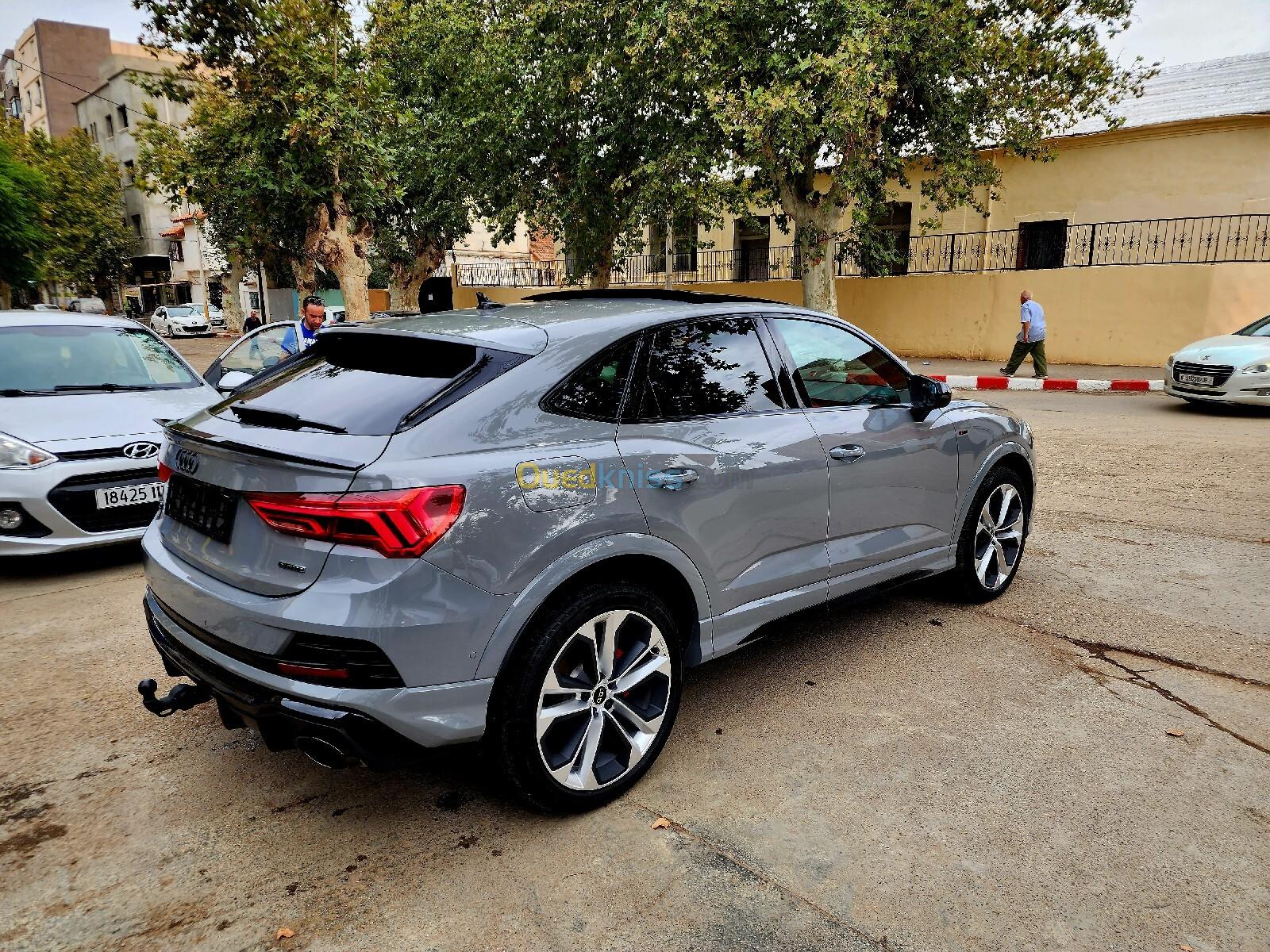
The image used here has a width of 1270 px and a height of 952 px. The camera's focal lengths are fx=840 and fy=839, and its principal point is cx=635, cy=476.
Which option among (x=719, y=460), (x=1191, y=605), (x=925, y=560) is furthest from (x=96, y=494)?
(x=1191, y=605)

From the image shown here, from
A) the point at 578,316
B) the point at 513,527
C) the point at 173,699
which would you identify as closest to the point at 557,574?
the point at 513,527

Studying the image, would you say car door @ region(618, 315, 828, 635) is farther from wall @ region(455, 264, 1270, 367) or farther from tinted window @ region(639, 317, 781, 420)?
wall @ region(455, 264, 1270, 367)

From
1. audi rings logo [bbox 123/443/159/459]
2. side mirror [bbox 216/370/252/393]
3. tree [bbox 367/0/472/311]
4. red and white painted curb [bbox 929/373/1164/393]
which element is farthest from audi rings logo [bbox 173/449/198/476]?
tree [bbox 367/0/472/311]

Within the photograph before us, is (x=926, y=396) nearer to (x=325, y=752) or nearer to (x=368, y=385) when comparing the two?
(x=368, y=385)

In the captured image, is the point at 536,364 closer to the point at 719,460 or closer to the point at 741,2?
the point at 719,460

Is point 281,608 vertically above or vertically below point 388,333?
below

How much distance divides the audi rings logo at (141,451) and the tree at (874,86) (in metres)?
10.7

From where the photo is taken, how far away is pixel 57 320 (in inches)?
244

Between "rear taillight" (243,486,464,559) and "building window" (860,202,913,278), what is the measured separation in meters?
16.1

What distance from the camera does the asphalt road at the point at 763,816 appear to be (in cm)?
226

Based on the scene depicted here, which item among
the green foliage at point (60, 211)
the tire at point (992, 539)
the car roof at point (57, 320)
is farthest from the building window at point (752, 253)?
the tire at point (992, 539)

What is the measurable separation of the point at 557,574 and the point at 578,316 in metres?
1.06

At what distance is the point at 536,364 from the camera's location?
269cm

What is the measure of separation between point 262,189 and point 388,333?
1409cm
